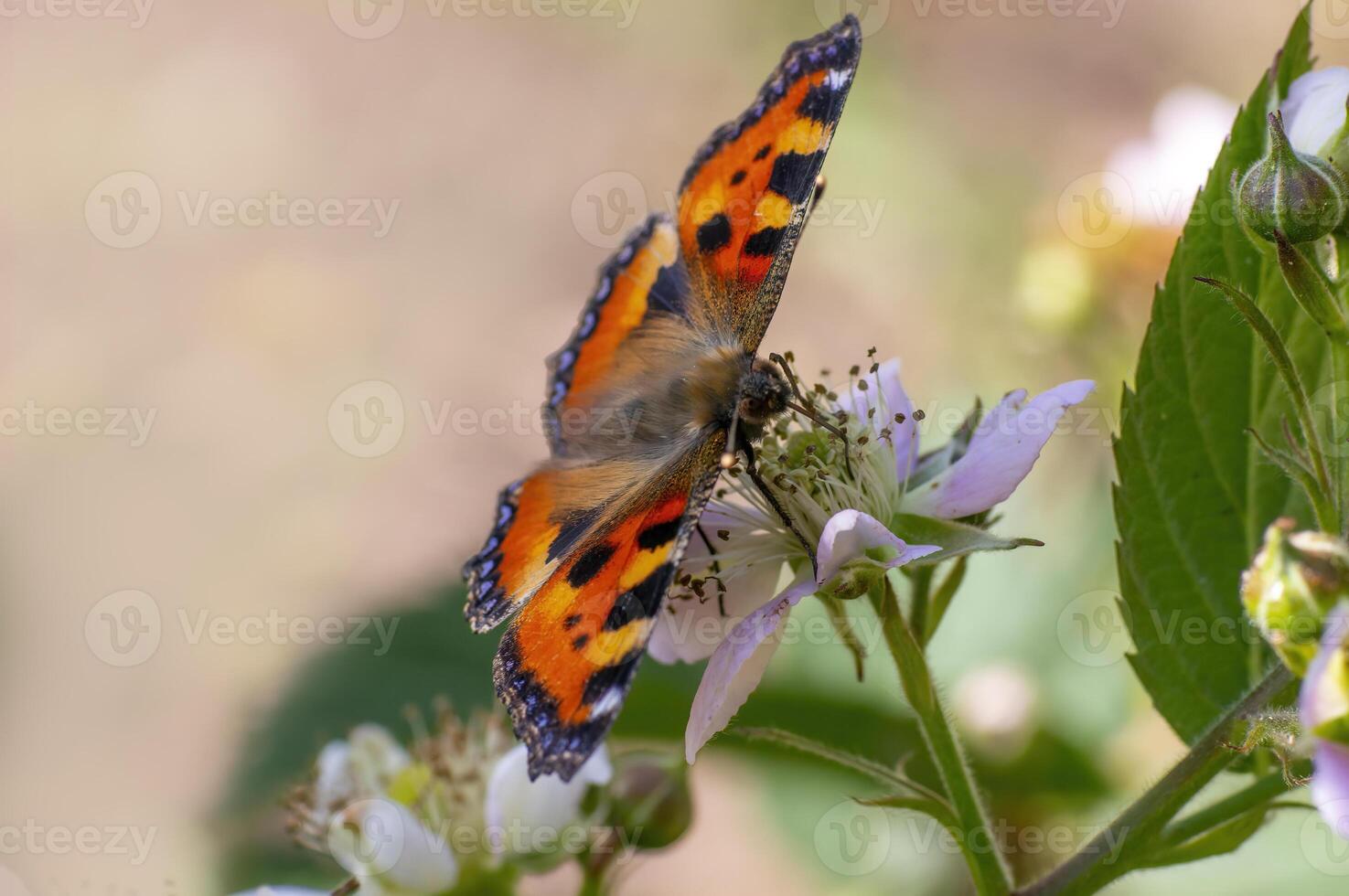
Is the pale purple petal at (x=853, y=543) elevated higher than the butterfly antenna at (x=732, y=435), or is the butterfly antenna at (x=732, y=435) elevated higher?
the butterfly antenna at (x=732, y=435)

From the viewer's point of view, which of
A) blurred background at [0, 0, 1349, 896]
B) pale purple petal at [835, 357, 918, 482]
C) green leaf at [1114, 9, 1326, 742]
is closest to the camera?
green leaf at [1114, 9, 1326, 742]

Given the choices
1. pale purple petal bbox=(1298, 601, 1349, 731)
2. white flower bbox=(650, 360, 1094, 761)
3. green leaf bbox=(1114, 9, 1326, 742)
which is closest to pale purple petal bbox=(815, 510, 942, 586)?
white flower bbox=(650, 360, 1094, 761)

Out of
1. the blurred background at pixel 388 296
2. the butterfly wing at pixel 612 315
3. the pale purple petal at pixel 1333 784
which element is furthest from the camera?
the blurred background at pixel 388 296

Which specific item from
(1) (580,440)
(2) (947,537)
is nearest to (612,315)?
(1) (580,440)

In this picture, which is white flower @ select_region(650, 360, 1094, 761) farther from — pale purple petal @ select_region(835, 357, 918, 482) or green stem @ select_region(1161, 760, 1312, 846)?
green stem @ select_region(1161, 760, 1312, 846)

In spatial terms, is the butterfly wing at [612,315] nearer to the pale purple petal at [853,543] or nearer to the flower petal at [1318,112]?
the pale purple petal at [853,543]

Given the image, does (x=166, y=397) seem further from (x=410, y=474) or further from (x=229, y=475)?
(x=410, y=474)

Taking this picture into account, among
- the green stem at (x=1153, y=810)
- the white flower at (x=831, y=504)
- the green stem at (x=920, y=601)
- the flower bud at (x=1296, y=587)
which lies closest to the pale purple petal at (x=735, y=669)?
the white flower at (x=831, y=504)
